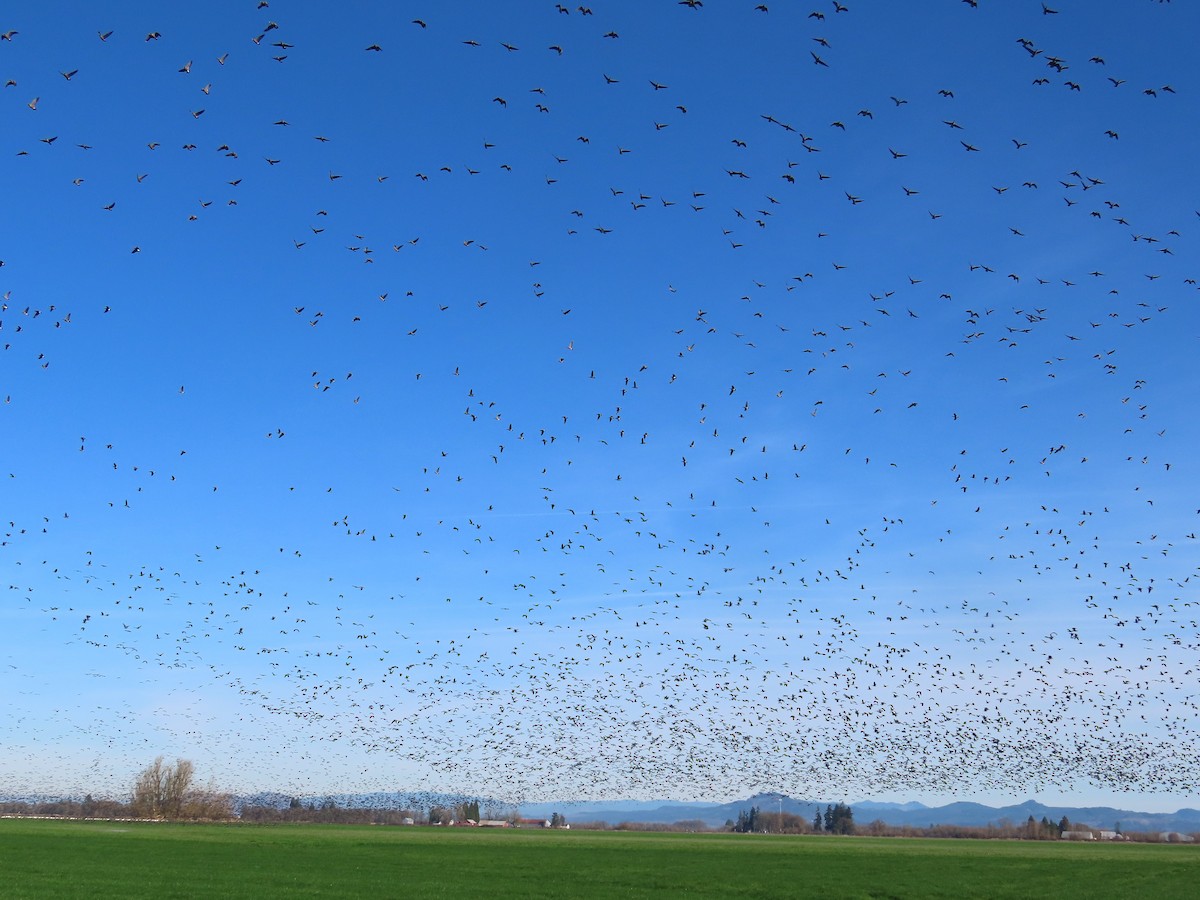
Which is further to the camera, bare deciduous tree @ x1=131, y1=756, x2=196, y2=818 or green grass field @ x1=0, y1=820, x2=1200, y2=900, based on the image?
bare deciduous tree @ x1=131, y1=756, x2=196, y2=818

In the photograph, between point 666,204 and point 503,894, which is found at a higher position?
point 666,204

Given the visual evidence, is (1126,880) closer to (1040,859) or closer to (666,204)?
(1040,859)

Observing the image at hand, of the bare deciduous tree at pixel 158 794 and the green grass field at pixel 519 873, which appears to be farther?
the bare deciduous tree at pixel 158 794

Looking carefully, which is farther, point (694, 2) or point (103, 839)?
point (103, 839)

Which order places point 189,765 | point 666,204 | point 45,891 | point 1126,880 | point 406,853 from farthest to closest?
point 189,765, point 406,853, point 1126,880, point 45,891, point 666,204

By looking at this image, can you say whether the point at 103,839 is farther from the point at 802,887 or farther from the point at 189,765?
the point at 189,765

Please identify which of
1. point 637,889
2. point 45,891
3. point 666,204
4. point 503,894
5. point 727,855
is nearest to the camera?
point 666,204

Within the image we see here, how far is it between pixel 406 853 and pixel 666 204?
69.0 m

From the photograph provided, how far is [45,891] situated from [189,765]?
16392 centimetres

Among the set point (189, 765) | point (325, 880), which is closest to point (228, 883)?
point (325, 880)

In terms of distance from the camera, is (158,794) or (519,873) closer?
(519,873)

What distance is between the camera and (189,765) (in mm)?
192500

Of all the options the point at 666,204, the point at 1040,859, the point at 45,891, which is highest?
the point at 666,204

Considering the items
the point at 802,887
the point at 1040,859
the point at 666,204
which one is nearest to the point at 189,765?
the point at 1040,859
